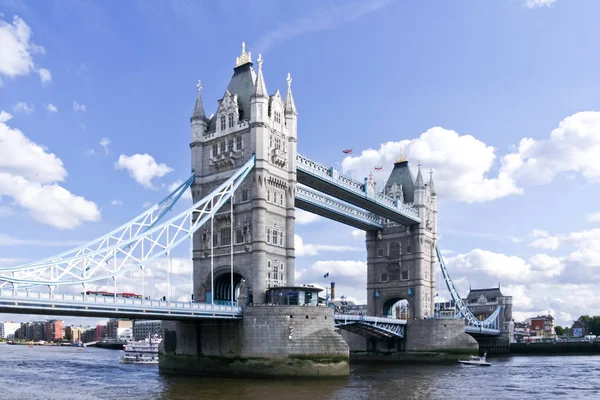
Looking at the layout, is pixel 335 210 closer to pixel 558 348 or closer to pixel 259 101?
pixel 259 101

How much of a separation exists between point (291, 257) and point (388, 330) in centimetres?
2204

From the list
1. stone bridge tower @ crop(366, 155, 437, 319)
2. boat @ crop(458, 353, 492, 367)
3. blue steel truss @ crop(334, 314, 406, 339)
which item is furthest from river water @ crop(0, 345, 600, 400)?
stone bridge tower @ crop(366, 155, 437, 319)

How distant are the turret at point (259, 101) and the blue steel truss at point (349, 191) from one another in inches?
270

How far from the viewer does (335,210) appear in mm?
77125

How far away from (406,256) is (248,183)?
118 feet

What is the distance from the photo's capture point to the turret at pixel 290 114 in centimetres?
6228

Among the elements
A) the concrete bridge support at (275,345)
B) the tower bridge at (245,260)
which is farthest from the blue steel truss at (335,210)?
the concrete bridge support at (275,345)

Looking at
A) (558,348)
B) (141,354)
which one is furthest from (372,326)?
(558,348)

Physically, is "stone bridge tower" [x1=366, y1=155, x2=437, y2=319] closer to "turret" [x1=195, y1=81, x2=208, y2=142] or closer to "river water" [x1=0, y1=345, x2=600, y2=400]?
"river water" [x1=0, y1=345, x2=600, y2=400]

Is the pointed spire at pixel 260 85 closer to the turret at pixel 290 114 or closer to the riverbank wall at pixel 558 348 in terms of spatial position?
the turret at pixel 290 114

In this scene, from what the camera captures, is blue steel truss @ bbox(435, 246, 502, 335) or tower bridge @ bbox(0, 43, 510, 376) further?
blue steel truss @ bbox(435, 246, 502, 335)

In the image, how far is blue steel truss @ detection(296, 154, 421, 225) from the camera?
217 ft

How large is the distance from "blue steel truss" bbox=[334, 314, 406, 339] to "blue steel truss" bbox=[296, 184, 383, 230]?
12.6m

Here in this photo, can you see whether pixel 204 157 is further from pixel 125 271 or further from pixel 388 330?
pixel 388 330
